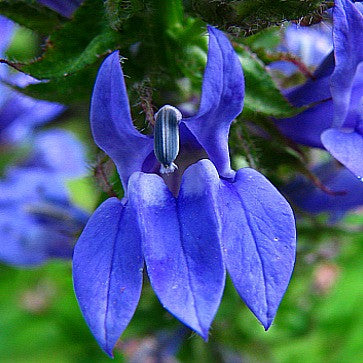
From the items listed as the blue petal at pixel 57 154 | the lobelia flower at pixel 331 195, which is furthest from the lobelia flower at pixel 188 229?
the blue petal at pixel 57 154

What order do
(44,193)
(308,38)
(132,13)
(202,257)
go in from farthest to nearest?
1. (44,193)
2. (308,38)
3. (132,13)
4. (202,257)

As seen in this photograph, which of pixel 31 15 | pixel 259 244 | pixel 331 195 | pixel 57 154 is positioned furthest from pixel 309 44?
pixel 57 154

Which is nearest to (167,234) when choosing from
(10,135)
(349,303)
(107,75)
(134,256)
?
(134,256)

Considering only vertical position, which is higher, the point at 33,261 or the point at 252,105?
the point at 252,105

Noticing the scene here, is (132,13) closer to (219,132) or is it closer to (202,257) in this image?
(219,132)

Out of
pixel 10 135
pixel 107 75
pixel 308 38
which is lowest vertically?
pixel 10 135

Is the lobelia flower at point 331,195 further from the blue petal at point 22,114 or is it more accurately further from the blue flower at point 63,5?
the blue petal at point 22,114

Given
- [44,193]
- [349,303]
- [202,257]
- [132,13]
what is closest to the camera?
[202,257]
